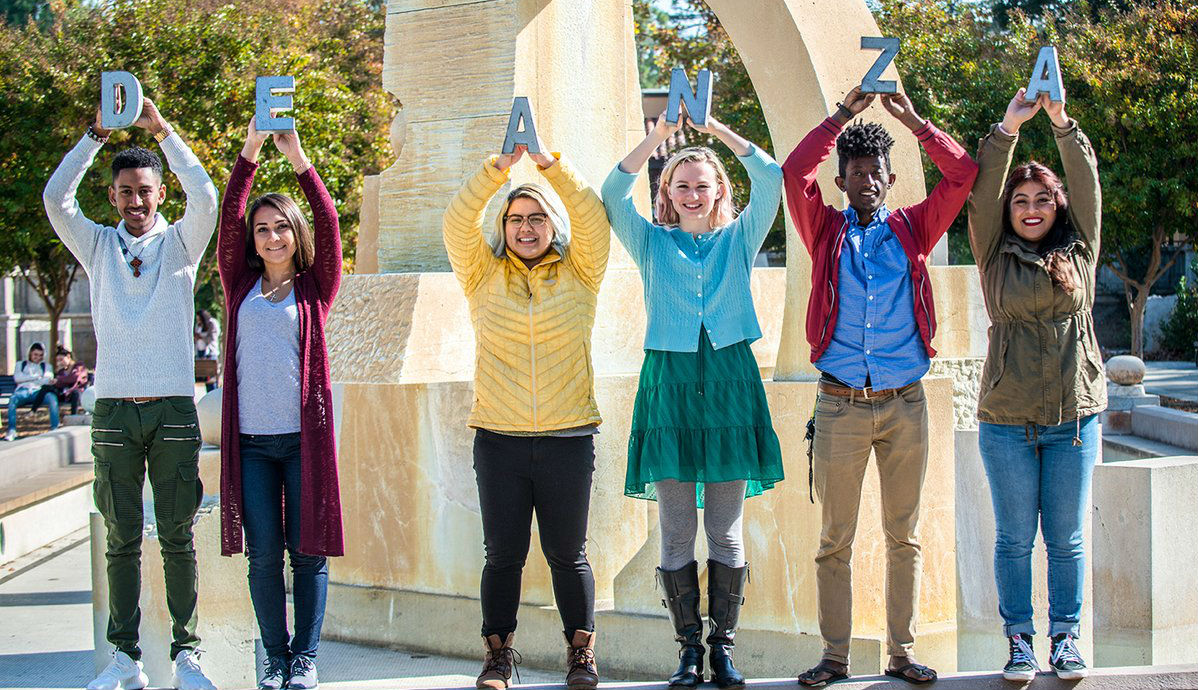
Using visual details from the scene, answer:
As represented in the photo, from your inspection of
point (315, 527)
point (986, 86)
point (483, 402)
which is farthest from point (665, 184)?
point (986, 86)

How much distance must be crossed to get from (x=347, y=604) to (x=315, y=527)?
2294 millimetres

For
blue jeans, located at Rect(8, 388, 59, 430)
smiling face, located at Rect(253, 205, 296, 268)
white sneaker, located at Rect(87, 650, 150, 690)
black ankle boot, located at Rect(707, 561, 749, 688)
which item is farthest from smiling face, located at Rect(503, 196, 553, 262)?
blue jeans, located at Rect(8, 388, 59, 430)

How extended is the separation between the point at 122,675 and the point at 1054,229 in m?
3.53

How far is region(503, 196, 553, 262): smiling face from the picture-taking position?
430 centimetres

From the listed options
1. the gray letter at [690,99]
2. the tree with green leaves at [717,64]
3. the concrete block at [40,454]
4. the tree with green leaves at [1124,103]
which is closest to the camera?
the gray letter at [690,99]

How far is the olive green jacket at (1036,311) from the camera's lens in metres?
4.20

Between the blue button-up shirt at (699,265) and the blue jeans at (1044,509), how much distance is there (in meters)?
0.96

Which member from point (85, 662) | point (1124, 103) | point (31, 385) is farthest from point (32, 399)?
point (1124, 103)

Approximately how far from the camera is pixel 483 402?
4.25 metres

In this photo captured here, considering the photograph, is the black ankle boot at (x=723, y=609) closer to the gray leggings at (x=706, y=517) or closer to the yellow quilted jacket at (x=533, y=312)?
the gray leggings at (x=706, y=517)

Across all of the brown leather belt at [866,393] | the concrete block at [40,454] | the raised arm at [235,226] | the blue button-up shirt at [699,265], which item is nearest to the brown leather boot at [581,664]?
the blue button-up shirt at [699,265]

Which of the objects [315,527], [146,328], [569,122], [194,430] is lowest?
[315,527]

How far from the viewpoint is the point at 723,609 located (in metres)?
4.20

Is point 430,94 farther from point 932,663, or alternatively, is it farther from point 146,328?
point 932,663
